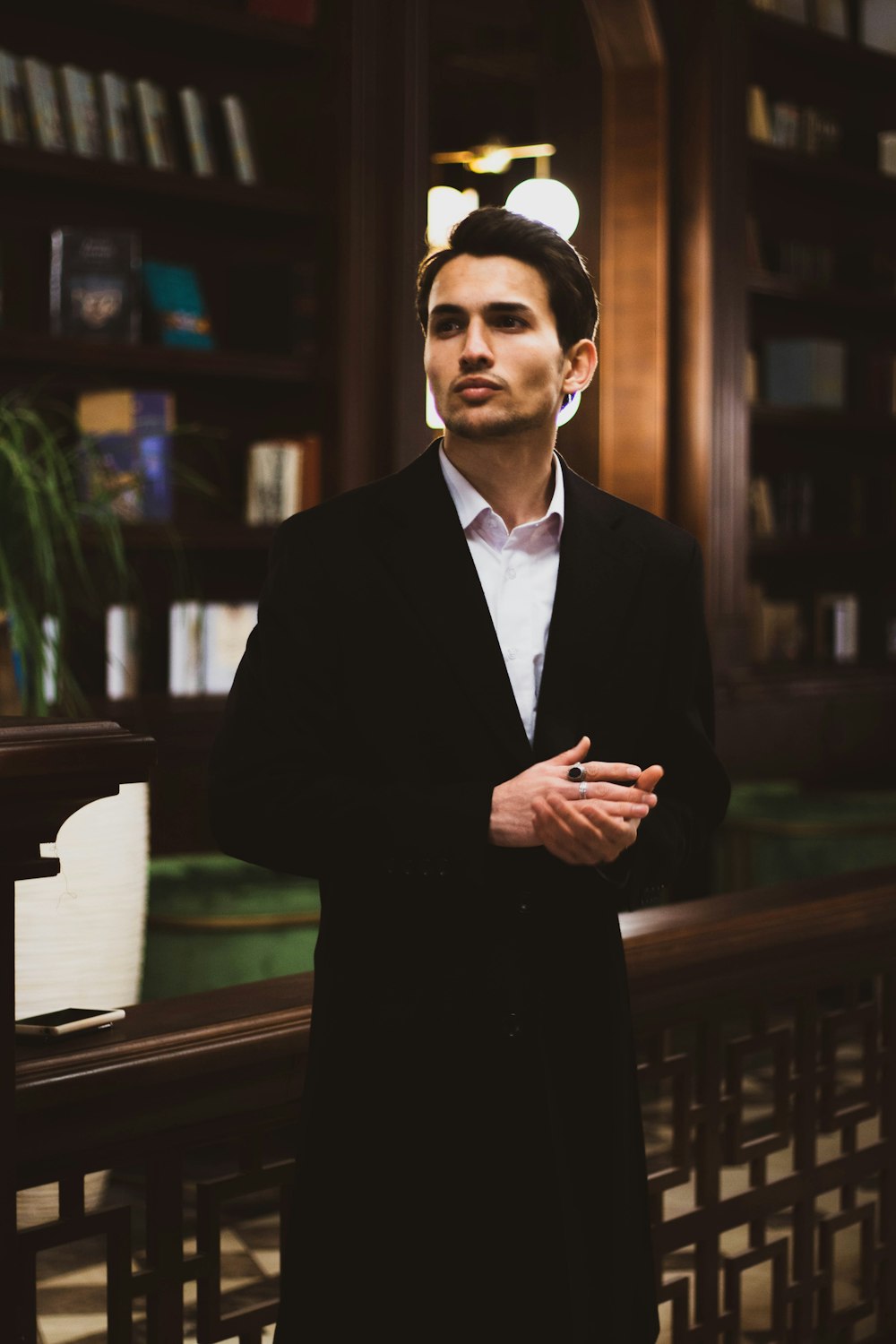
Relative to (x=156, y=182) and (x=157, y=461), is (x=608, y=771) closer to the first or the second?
(x=157, y=461)

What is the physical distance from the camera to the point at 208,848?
14.8 feet

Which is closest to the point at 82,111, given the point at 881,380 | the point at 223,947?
the point at 223,947

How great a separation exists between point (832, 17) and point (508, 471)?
5.21 metres

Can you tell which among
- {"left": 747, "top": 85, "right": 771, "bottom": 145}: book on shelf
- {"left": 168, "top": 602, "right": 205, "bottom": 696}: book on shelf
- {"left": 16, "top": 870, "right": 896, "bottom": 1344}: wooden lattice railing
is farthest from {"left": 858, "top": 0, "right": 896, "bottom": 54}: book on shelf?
{"left": 16, "top": 870, "right": 896, "bottom": 1344}: wooden lattice railing

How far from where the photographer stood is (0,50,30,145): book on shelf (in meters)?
3.95

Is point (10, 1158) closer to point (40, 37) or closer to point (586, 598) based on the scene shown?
point (586, 598)

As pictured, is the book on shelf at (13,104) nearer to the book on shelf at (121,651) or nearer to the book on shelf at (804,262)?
the book on shelf at (121,651)

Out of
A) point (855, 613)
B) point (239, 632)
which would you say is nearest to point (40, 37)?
point (239, 632)

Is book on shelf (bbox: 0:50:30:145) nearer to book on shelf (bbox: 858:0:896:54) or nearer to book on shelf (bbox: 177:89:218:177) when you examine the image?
book on shelf (bbox: 177:89:218:177)

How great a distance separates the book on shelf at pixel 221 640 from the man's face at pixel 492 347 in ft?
10.2

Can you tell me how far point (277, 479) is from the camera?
448 cm

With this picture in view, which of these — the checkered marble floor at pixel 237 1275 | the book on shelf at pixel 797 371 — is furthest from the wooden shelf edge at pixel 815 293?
→ the checkered marble floor at pixel 237 1275

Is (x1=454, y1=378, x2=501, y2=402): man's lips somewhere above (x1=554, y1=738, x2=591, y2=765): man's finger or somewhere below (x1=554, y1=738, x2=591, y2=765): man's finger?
above

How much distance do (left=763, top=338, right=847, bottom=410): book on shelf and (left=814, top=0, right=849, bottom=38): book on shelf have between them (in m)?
1.08
